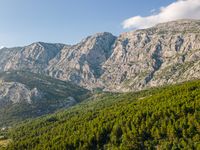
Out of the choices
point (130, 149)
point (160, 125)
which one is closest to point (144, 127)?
point (160, 125)

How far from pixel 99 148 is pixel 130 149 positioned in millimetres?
24905

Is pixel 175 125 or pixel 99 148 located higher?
pixel 175 125

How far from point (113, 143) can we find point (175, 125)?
35496 mm

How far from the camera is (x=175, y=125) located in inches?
7200

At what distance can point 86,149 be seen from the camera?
199875 mm

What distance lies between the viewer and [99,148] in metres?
195

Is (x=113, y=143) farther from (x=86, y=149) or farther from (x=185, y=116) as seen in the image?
(x=185, y=116)

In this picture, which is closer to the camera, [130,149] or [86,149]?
[130,149]

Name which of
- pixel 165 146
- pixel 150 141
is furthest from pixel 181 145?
pixel 150 141

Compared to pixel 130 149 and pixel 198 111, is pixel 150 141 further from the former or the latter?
pixel 198 111

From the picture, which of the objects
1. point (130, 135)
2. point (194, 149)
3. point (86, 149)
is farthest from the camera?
point (86, 149)

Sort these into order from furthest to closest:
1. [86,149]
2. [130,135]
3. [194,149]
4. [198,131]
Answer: [86,149] → [130,135] → [198,131] → [194,149]

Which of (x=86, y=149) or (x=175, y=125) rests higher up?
(x=175, y=125)

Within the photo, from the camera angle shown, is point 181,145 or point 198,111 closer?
point 181,145
